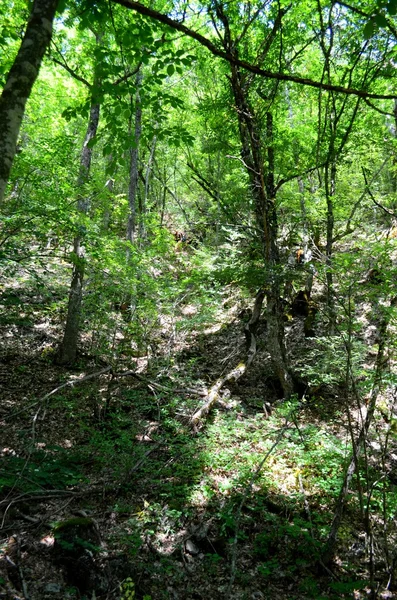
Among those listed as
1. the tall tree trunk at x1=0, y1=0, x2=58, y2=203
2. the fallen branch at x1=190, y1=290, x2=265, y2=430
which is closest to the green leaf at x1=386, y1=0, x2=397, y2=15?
the tall tree trunk at x1=0, y1=0, x2=58, y2=203

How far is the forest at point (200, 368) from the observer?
340 cm

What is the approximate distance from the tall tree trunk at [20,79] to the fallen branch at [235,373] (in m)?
5.67

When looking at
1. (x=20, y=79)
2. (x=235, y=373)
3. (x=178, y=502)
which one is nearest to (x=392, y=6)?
(x=20, y=79)

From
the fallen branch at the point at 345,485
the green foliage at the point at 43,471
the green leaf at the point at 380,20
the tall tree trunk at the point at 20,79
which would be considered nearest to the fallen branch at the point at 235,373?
the green foliage at the point at 43,471

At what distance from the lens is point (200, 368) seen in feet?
32.2

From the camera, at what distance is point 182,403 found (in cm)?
676

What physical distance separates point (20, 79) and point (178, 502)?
15.8 feet

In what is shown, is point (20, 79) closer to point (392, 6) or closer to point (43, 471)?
point (392, 6)

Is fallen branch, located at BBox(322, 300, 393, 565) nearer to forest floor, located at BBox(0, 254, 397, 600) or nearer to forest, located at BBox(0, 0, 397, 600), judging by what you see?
forest, located at BBox(0, 0, 397, 600)

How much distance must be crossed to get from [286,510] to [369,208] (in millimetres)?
10327

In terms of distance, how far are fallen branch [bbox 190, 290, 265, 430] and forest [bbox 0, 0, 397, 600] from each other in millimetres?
56

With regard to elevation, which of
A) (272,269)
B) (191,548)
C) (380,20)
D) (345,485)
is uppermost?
(380,20)

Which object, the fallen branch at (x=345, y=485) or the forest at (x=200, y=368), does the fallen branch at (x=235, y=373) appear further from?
the fallen branch at (x=345, y=485)

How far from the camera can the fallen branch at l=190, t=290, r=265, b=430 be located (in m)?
6.91
